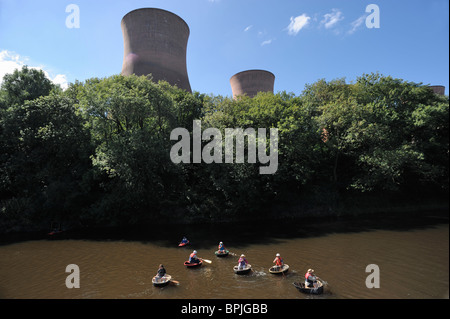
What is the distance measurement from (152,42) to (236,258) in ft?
96.2

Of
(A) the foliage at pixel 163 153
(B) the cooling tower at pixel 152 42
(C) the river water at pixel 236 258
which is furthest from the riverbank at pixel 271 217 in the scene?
(B) the cooling tower at pixel 152 42

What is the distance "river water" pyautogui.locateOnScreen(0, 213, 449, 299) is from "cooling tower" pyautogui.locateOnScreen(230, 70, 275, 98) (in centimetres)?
3130

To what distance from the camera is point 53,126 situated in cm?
2292

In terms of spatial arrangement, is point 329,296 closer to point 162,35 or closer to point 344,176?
point 344,176

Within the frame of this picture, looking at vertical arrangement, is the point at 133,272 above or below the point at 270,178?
below

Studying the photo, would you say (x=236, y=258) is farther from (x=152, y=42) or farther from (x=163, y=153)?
(x=152, y=42)

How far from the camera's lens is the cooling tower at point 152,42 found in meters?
30.7

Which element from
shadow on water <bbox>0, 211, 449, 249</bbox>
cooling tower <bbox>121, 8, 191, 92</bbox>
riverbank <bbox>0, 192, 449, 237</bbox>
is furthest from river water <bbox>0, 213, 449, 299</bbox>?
cooling tower <bbox>121, 8, 191, 92</bbox>

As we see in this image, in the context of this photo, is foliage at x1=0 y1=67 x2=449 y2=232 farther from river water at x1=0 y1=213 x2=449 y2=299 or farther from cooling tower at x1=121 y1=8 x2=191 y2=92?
cooling tower at x1=121 y1=8 x2=191 y2=92

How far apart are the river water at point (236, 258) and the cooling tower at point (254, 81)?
103 ft

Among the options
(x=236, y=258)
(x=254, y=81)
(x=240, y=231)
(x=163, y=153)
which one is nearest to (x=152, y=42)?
(x=163, y=153)

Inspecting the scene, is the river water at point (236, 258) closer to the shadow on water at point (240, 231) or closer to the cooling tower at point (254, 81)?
the shadow on water at point (240, 231)
